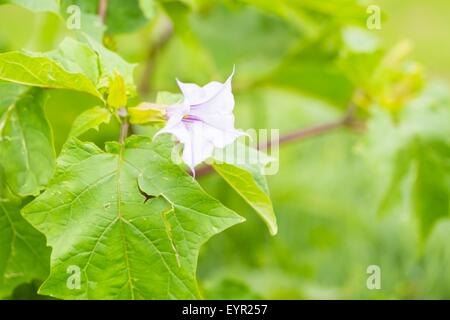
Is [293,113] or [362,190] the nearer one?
[362,190]

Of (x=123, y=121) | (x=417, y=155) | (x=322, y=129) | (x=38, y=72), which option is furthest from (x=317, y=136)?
(x=38, y=72)

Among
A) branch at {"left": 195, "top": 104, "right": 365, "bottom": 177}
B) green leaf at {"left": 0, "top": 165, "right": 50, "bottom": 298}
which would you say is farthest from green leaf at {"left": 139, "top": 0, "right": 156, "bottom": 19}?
branch at {"left": 195, "top": 104, "right": 365, "bottom": 177}

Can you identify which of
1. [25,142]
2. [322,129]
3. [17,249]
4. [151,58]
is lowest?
[17,249]

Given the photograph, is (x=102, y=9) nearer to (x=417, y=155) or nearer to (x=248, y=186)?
(x=248, y=186)

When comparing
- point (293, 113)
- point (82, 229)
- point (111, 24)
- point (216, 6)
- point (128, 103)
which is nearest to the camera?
point (82, 229)

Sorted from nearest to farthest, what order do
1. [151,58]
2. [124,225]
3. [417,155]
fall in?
[124,225] → [417,155] → [151,58]
